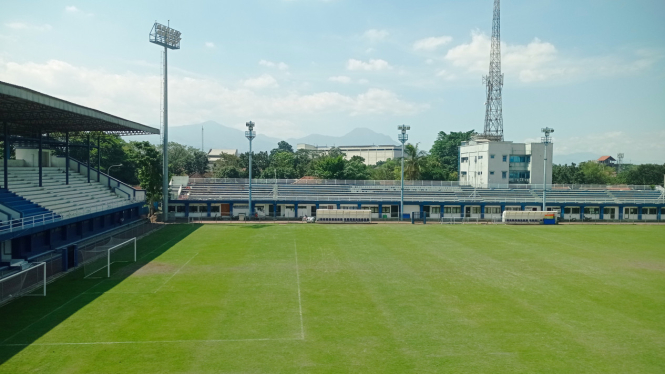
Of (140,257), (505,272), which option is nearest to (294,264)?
(140,257)

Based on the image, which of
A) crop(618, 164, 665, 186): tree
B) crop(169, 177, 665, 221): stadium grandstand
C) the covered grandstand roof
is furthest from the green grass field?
crop(618, 164, 665, 186): tree

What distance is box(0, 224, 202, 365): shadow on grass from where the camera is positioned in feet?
53.3

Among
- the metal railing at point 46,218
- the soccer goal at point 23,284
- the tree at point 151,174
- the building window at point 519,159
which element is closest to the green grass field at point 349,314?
the soccer goal at point 23,284

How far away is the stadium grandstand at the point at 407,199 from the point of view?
184ft

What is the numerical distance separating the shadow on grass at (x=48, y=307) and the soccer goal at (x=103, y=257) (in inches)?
20.9

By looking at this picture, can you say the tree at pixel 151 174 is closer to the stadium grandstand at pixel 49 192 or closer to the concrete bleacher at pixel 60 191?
the stadium grandstand at pixel 49 192

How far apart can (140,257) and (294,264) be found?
11.0 m

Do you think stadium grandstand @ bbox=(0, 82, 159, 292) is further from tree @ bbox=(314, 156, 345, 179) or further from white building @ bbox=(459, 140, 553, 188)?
white building @ bbox=(459, 140, 553, 188)

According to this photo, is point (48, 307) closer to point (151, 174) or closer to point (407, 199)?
point (151, 174)

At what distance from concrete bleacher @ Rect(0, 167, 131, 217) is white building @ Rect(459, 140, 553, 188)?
4871 cm

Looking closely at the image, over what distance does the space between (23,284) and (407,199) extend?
43825 millimetres

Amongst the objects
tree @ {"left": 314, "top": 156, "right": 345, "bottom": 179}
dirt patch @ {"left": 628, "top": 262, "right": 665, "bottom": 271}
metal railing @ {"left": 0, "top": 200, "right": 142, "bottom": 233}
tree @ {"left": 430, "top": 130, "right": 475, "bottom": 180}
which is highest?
tree @ {"left": 430, "top": 130, "right": 475, "bottom": 180}

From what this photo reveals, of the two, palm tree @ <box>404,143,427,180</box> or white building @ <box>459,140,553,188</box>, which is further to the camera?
palm tree @ <box>404,143,427,180</box>

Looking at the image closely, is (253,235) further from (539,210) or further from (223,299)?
(539,210)
